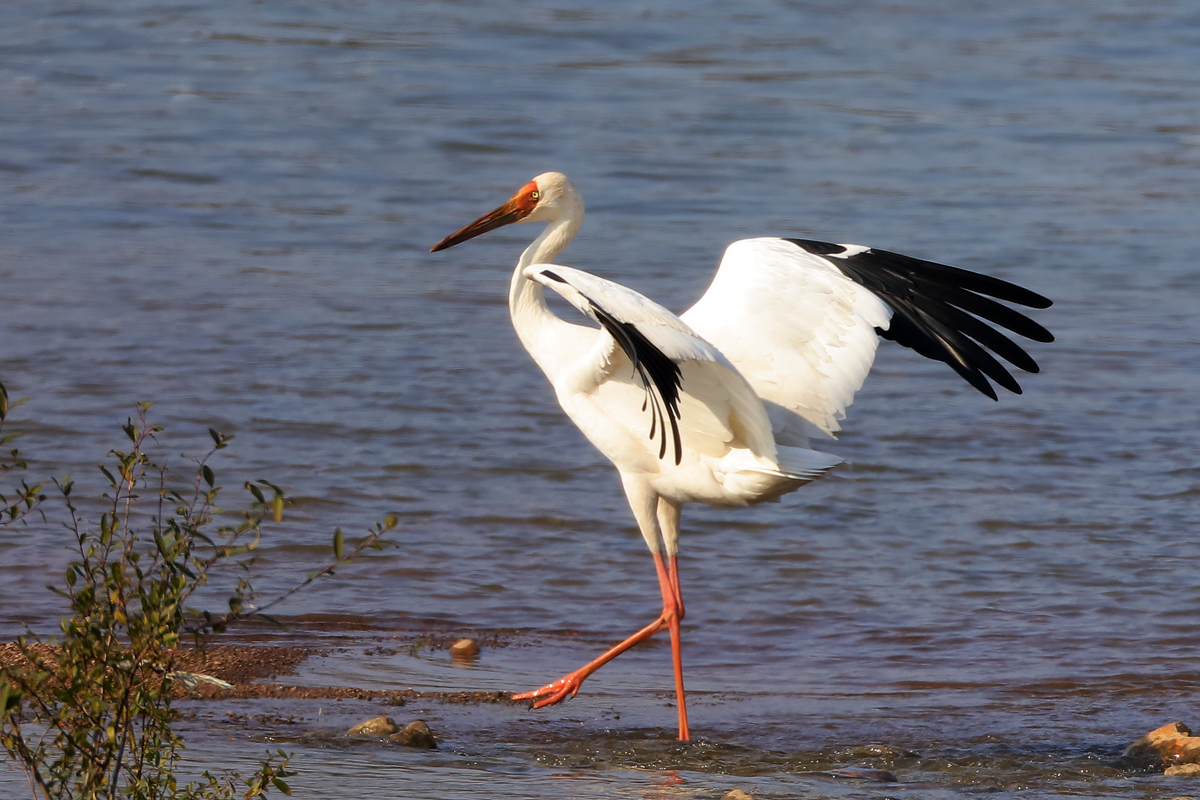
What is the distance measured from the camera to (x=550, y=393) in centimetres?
961

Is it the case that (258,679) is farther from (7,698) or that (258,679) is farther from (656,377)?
(7,698)

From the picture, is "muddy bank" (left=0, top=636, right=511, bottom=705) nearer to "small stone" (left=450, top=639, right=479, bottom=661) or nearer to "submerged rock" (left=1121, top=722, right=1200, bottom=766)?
"small stone" (left=450, top=639, right=479, bottom=661)

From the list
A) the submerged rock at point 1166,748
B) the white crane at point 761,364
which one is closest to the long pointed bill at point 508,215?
the white crane at point 761,364

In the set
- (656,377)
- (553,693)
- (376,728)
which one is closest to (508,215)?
(553,693)

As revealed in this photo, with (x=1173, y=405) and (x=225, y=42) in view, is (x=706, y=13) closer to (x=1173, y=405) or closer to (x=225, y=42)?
(x=225, y=42)

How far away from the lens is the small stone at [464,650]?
20.9 ft

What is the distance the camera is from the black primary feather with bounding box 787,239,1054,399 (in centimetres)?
575

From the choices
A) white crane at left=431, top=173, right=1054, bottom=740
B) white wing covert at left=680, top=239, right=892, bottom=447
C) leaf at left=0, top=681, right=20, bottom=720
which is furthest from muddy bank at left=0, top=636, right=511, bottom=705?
leaf at left=0, top=681, right=20, bottom=720

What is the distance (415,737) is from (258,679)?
863 mm

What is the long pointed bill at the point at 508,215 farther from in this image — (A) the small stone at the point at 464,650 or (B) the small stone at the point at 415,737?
(B) the small stone at the point at 415,737

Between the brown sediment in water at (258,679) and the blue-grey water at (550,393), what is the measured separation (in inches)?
5.6

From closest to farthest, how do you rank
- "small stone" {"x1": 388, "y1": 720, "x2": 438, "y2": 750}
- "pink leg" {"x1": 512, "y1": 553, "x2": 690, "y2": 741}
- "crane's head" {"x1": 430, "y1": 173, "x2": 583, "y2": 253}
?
"small stone" {"x1": 388, "y1": 720, "x2": 438, "y2": 750}
"pink leg" {"x1": 512, "y1": 553, "x2": 690, "y2": 741}
"crane's head" {"x1": 430, "y1": 173, "x2": 583, "y2": 253}

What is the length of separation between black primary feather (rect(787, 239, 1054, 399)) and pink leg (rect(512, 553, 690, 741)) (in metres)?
1.20

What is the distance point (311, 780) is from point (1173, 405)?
621cm
